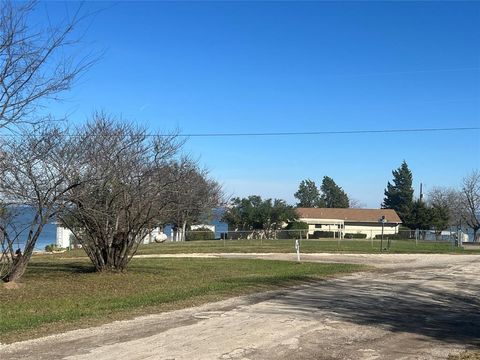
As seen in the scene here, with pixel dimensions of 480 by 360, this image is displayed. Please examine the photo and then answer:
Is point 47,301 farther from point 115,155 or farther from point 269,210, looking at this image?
point 269,210

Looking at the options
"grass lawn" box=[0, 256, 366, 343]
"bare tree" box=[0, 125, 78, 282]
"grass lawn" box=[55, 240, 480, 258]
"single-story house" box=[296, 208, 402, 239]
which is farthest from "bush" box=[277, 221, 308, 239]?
"bare tree" box=[0, 125, 78, 282]

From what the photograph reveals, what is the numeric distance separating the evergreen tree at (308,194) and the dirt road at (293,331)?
115m

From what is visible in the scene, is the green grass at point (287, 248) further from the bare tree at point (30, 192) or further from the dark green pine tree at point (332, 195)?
the dark green pine tree at point (332, 195)

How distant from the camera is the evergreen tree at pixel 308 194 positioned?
12848 centimetres

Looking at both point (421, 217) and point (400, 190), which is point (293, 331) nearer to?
point (421, 217)

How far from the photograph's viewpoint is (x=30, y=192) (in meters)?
15.2

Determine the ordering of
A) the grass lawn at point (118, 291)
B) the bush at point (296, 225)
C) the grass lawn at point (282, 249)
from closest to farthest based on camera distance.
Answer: the grass lawn at point (118, 291)
the grass lawn at point (282, 249)
the bush at point (296, 225)

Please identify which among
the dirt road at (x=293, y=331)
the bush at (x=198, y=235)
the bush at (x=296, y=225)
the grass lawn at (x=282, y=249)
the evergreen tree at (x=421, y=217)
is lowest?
the grass lawn at (x=282, y=249)

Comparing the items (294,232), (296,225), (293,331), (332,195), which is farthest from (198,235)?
(332,195)

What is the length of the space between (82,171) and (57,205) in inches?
59.2

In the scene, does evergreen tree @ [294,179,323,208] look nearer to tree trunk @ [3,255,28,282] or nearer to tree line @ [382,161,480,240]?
tree line @ [382,161,480,240]

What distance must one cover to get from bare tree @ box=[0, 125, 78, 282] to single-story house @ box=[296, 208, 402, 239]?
2773 inches

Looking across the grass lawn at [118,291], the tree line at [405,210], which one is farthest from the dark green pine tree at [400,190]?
the grass lawn at [118,291]

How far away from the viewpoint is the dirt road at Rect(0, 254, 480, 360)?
743 centimetres
